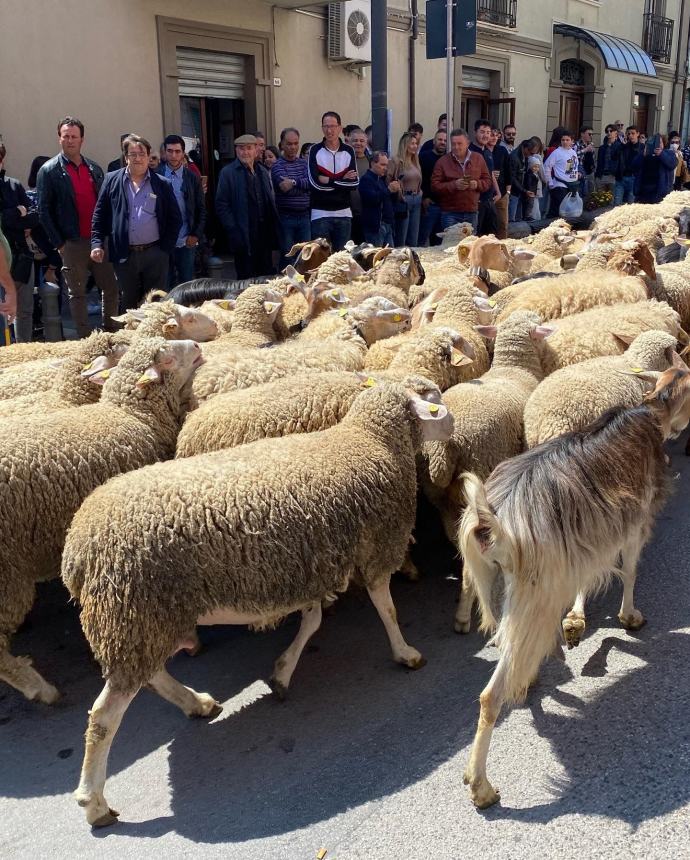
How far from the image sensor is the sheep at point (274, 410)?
327cm

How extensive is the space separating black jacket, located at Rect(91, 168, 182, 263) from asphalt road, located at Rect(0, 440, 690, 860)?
3.70 m

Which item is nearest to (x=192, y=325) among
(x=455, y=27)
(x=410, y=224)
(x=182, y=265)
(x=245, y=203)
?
(x=182, y=265)

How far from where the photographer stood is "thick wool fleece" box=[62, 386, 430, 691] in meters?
2.40

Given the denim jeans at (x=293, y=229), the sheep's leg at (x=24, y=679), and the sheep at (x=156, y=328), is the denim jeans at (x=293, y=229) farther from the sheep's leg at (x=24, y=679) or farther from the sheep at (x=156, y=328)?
the sheep's leg at (x=24, y=679)

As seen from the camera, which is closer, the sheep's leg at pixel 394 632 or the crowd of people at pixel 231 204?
the sheep's leg at pixel 394 632

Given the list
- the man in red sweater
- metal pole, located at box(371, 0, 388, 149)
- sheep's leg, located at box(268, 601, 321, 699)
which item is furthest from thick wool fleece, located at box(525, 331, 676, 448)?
metal pole, located at box(371, 0, 388, 149)

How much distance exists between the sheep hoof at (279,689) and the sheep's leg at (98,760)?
69cm

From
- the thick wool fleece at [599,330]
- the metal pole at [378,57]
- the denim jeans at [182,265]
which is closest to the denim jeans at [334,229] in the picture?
the denim jeans at [182,265]

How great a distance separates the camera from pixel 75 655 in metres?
3.33

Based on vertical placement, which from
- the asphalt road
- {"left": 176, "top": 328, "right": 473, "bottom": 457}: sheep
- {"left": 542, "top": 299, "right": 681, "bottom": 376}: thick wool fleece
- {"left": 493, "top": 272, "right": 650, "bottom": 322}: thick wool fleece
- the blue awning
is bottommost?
the asphalt road

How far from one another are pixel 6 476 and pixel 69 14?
7.58 meters

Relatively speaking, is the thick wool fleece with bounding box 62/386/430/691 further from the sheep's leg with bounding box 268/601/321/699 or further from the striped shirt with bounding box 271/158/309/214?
the striped shirt with bounding box 271/158/309/214

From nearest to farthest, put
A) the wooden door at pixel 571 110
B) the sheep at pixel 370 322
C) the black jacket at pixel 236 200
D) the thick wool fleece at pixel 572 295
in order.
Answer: the sheep at pixel 370 322 → the thick wool fleece at pixel 572 295 → the black jacket at pixel 236 200 → the wooden door at pixel 571 110

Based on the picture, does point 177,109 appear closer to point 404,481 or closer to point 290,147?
point 290,147
